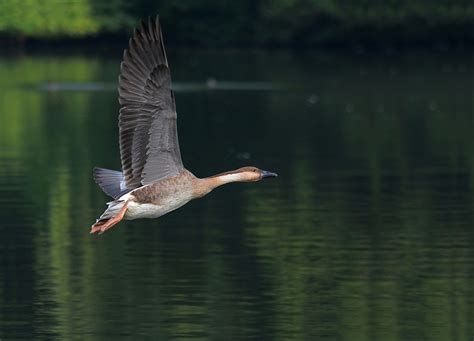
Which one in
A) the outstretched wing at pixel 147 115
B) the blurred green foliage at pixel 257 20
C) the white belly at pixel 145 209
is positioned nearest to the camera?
the outstretched wing at pixel 147 115

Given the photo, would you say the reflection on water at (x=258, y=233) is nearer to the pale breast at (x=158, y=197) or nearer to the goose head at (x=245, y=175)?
the pale breast at (x=158, y=197)

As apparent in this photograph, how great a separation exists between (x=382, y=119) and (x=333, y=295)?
29258 mm

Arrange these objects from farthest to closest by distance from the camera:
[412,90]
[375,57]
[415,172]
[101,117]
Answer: [375,57], [412,90], [101,117], [415,172]

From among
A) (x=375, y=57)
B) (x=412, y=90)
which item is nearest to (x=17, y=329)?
(x=412, y=90)

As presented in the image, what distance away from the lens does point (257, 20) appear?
89.7 metres

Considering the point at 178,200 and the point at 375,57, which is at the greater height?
the point at 375,57

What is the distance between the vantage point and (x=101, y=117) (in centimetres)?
4916

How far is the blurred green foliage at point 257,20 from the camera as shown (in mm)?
83875

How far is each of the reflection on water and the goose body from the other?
1.73 metres

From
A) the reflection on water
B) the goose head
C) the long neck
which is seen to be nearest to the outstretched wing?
the long neck

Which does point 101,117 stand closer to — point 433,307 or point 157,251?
point 157,251

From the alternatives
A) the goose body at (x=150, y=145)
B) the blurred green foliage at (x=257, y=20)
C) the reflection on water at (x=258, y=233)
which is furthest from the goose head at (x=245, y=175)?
the blurred green foliage at (x=257, y=20)

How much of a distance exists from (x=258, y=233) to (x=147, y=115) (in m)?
8.91

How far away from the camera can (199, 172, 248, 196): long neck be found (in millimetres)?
17859
